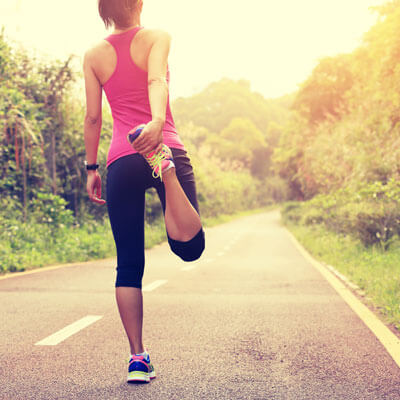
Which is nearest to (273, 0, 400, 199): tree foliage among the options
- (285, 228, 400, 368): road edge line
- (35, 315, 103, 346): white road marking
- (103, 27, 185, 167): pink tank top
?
(285, 228, 400, 368): road edge line

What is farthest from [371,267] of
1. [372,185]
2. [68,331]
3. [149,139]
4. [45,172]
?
[45,172]

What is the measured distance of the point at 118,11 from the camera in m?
3.04

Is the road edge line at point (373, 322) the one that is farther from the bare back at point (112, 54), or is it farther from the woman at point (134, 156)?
the bare back at point (112, 54)

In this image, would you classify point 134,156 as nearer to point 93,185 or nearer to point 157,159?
point 157,159

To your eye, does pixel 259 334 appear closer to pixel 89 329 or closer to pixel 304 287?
pixel 89 329

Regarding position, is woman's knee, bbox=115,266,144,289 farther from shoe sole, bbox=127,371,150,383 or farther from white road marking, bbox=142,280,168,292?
white road marking, bbox=142,280,168,292

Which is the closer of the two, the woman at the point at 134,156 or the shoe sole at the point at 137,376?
the woman at the point at 134,156

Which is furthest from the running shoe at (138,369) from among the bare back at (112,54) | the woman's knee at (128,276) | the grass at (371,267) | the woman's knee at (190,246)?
the grass at (371,267)

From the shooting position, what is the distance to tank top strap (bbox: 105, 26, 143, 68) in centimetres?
301

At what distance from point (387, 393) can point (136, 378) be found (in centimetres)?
126

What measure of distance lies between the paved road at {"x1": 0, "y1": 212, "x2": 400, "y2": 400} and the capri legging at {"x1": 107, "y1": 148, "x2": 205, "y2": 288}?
2.08 feet

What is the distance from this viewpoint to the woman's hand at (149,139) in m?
2.58

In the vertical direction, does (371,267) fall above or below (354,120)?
below

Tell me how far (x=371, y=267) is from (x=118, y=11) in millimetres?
6791
